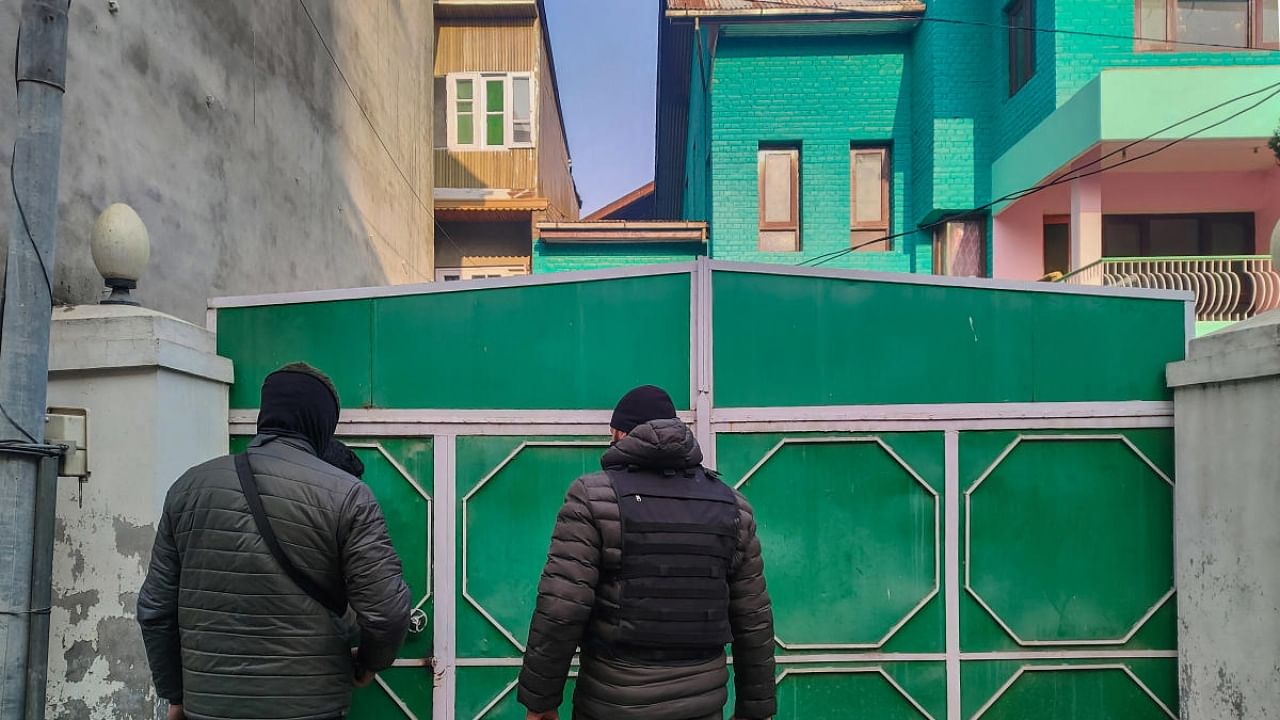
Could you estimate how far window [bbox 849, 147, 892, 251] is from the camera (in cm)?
1158

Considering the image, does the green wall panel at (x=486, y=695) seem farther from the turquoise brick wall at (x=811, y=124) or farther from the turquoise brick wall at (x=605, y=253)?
the turquoise brick wall at (x=811, y=124)

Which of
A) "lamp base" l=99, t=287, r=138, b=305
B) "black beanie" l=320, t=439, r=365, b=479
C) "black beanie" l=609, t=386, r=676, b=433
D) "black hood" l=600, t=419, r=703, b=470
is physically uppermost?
"lamp base" l=99, t=287, r=138, b=305

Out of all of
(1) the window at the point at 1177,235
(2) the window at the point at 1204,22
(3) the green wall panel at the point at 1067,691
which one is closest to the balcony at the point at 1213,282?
(1) the window at the point at 1177,235

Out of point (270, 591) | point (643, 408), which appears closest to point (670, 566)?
point (643, 408)

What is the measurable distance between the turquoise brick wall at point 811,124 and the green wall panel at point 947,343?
7361 millimetres

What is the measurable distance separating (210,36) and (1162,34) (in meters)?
10.9

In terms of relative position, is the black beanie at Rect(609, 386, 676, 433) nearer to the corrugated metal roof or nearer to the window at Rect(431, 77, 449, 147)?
the corrugated metal roof

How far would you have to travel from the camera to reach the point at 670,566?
8.35 ft

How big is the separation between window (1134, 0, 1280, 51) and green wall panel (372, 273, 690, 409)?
946 cm

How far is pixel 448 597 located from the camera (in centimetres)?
400

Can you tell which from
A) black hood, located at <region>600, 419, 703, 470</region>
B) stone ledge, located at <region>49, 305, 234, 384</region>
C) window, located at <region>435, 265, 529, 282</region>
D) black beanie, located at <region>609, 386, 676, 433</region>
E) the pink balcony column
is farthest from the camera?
window, located at <region>435, 265, 529, 282</region>

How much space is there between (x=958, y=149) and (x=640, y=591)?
33.8ft

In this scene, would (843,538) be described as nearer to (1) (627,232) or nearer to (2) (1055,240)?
(1) (627,232)

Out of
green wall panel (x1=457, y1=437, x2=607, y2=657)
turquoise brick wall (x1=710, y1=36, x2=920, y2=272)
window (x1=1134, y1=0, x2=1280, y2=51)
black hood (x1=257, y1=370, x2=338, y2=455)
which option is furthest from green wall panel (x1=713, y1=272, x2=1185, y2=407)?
window (x1=1134, y1=0, x2=1280, y2=51)
